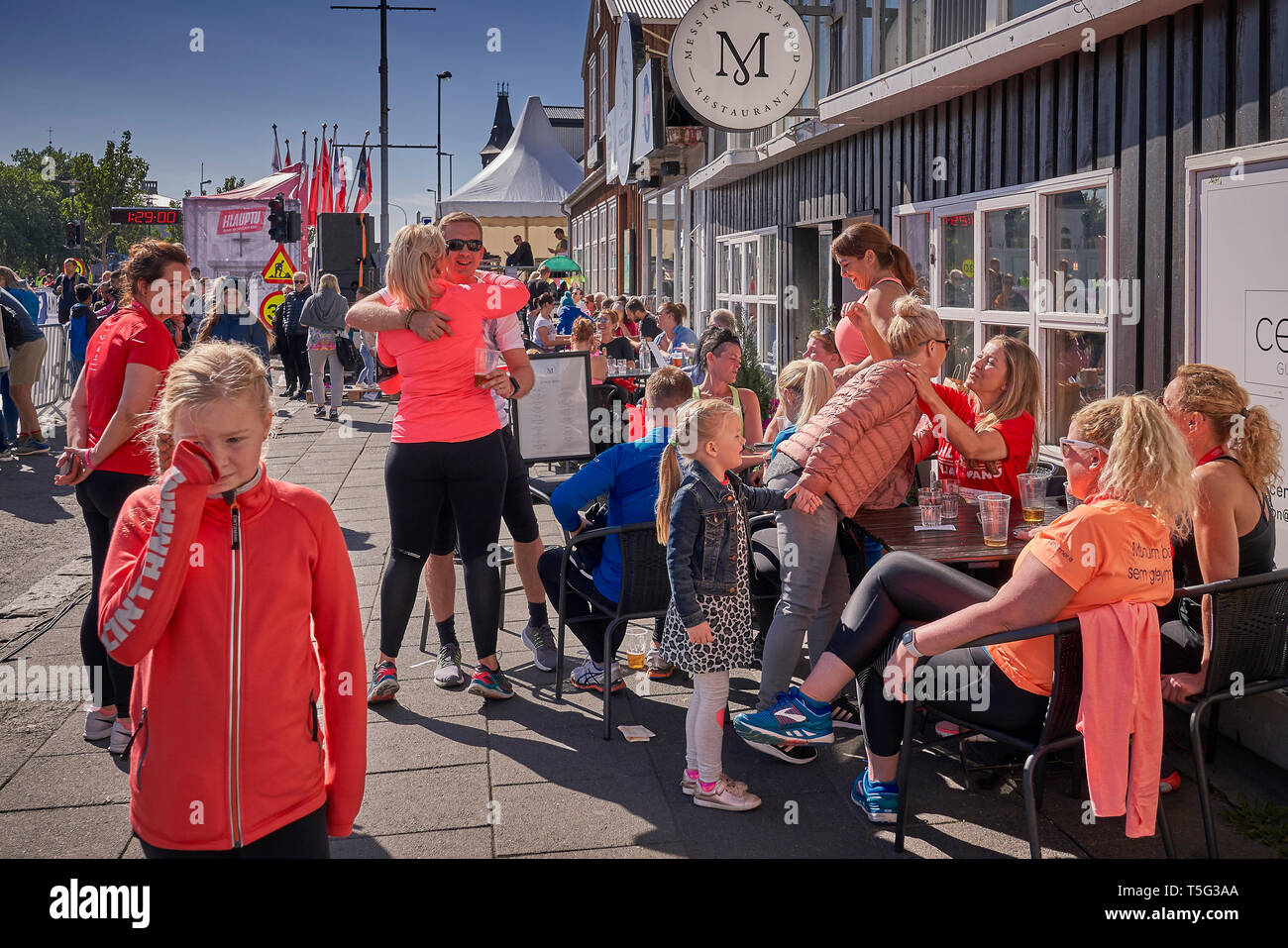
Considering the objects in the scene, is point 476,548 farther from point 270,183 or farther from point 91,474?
point 270,183

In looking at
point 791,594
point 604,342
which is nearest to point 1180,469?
point 791,594

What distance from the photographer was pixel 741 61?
31.1 ft

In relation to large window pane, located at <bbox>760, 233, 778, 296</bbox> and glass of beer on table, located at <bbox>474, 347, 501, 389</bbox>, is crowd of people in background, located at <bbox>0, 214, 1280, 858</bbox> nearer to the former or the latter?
glass of beer on table, located at <bbox>474, 347, 501, 389</bbox>

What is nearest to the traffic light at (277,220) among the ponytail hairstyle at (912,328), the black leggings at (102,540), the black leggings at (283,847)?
the black leggings at (102,540)

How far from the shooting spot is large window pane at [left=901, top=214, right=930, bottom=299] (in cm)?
834

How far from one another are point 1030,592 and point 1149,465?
1.58ft

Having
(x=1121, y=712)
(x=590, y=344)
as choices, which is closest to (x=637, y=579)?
(x=1121, y=712)

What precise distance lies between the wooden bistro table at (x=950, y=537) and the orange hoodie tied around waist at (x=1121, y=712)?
2.84 feet

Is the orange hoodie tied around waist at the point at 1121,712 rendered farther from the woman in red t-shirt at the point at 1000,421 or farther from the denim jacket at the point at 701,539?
the woman in red t-shirt at the point at 1000,421

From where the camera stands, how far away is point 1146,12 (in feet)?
16.9

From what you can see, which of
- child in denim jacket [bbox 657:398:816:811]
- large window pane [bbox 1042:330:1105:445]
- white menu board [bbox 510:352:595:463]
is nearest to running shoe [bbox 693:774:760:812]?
child in denim jacket [bbox 657:398:816:811]

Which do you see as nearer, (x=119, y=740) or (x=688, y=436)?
(x=688, y=436)

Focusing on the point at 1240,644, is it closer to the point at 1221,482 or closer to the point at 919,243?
the point at 1221,482

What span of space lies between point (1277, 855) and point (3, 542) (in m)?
8.62
